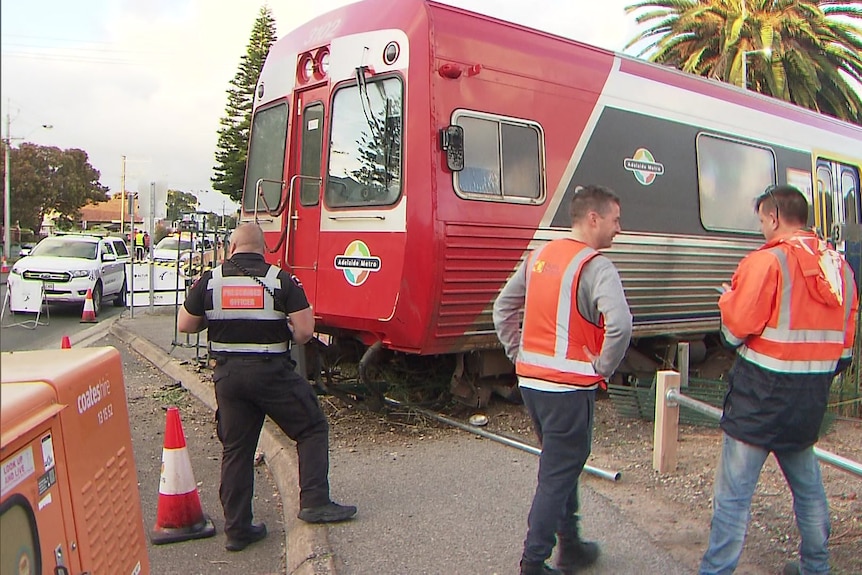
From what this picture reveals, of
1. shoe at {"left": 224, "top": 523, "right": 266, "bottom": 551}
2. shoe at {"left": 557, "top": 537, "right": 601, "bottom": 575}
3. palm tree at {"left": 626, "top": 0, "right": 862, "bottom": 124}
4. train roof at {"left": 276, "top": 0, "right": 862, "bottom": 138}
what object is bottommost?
shoe at {"left": 224, "top": 523, "right": 266, "bottom": 551}

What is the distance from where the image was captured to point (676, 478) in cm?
477

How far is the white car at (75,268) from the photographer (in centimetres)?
1455

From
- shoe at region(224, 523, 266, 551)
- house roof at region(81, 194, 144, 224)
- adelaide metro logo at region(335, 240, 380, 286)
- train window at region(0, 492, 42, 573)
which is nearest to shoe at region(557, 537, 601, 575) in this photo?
shoe at region(224, 523, 266, 551)

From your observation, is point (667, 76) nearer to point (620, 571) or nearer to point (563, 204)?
point (563, 204)

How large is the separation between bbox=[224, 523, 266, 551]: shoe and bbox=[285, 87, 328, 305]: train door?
2343 mm

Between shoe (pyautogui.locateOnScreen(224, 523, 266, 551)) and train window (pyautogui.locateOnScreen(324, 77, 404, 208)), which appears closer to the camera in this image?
shoe (pyautogui.locateOnScreen(224, 523, 266, 551))

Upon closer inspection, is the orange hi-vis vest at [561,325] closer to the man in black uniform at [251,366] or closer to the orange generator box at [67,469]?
the man in black uniform at [251,366]

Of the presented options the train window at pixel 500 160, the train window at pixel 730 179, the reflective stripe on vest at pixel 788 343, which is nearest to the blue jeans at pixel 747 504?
the reflective stripe on vest at pixel 788 343

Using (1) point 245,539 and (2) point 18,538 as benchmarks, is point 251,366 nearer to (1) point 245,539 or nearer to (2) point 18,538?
(1) point 245,539

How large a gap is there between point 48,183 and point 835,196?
918 cm

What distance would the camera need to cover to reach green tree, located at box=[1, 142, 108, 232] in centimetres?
284

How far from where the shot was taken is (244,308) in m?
3.88

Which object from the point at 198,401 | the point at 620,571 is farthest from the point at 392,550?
the point at 198,401

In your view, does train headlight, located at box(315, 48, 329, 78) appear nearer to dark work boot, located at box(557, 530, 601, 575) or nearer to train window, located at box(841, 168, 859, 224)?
dark work boot, located at box(557, 530, 601, 575)
